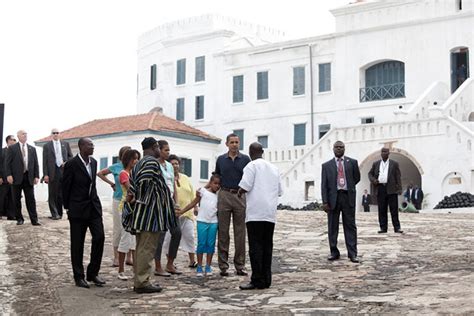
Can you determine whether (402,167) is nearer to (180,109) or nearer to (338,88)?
(338,88)

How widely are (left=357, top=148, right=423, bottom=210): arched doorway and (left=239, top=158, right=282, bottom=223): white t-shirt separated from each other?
2744cm

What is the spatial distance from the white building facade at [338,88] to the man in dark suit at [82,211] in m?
27.2

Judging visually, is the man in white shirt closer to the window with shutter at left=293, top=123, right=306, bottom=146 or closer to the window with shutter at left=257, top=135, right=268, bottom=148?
the window with shutter at left=293, top=123, right=306, bottom=146

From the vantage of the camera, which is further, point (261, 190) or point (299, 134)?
point (299, 134)

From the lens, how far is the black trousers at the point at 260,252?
10.3 metres

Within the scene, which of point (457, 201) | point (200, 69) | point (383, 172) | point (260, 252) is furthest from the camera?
point (200, 69)

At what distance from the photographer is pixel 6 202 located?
64.2 ft

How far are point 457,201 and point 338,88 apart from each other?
13891 mm

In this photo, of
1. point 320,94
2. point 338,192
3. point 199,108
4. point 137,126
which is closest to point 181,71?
point 199,108

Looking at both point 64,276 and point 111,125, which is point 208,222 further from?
point 111,125

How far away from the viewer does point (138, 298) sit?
9.78 m

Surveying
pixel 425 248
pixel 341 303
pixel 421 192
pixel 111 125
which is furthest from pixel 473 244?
pixel 111 125

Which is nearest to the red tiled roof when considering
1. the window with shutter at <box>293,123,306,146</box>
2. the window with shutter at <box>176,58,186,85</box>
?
the window with shutter at <box>176,58,186,85</box>

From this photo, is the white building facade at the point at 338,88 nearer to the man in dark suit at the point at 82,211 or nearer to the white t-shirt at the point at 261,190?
the white t-shirt at the point at 261,190
